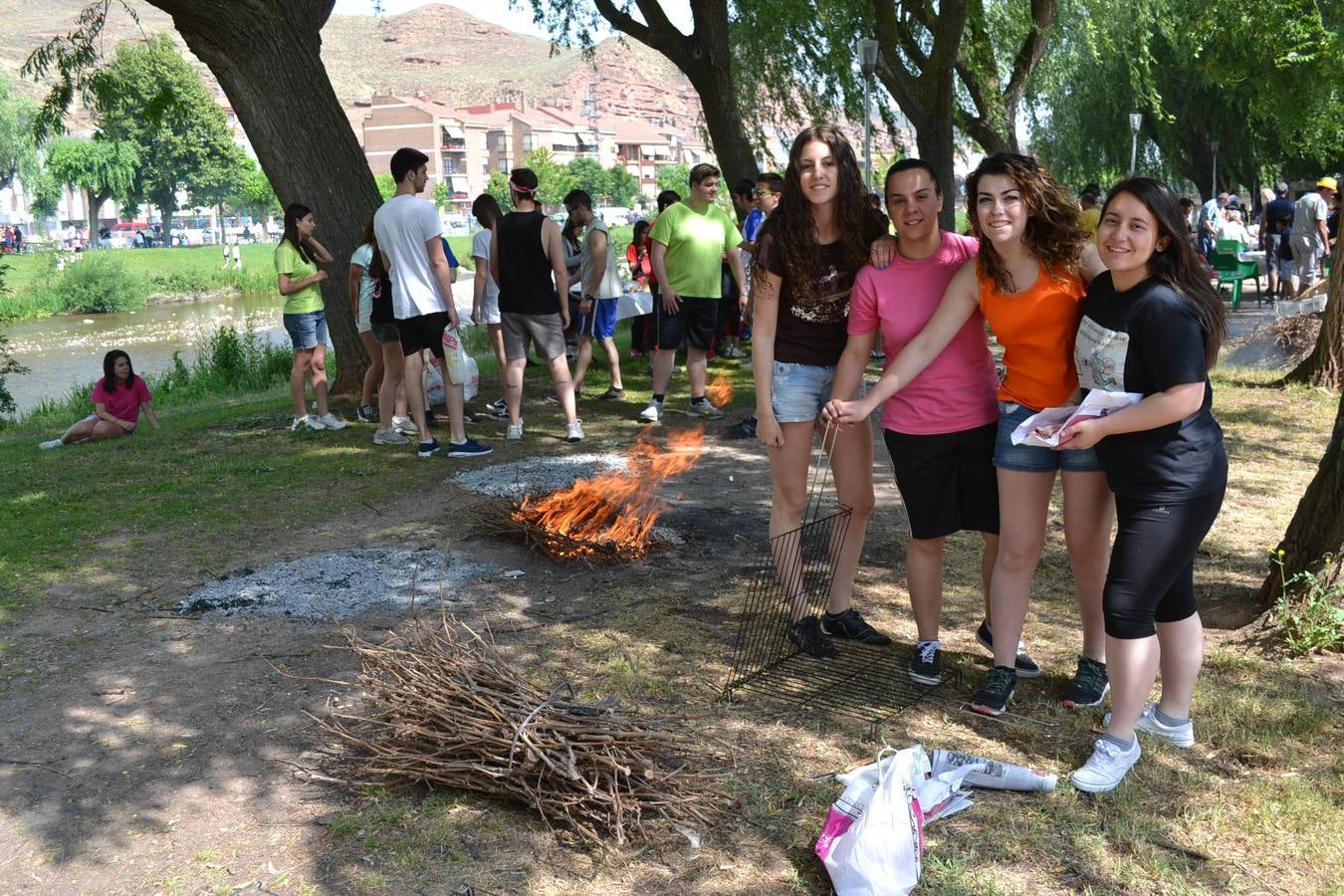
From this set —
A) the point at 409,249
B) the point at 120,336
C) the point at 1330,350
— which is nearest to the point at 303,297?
the point at 409,249

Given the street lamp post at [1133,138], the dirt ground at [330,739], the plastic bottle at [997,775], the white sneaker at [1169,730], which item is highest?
the street lamp post at [1133,138]

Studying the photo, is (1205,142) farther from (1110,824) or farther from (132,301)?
(1110,824)

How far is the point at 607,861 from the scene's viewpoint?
10.9 feet

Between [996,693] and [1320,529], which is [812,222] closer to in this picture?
[996,693]

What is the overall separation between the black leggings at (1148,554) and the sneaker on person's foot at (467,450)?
18.4 feet

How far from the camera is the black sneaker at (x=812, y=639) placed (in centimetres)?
470

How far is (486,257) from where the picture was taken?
979 centimetres

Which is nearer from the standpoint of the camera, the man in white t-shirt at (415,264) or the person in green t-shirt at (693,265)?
the man in white t-shirt at (415,264)

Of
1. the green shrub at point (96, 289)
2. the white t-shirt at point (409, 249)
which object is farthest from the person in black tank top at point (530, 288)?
the green shrub at point (96, 289)

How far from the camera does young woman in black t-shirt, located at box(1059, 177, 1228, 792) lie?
3.43 m

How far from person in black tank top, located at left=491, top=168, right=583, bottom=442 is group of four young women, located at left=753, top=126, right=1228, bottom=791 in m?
4.43

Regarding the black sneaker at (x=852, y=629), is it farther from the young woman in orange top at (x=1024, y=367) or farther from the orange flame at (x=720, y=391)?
the orange flame at (x=720, y=391)

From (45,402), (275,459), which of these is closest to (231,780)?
(275,459)

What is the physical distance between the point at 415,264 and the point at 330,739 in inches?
185
